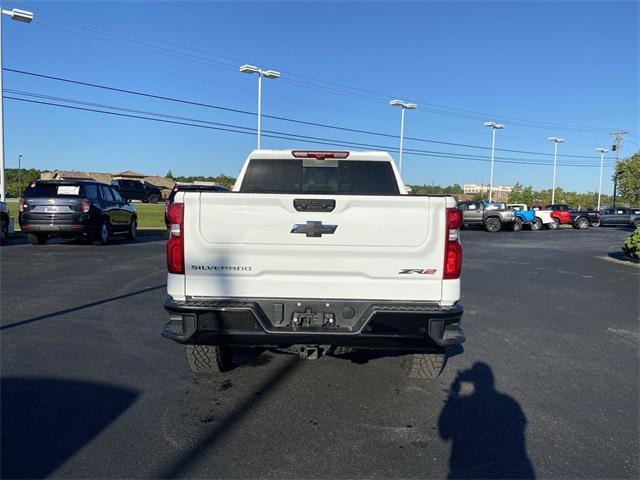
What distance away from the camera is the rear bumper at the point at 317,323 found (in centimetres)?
367

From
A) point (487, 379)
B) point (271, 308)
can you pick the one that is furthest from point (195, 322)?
point (487, 379)

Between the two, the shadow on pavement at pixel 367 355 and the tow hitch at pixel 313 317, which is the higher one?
the tow hitch at pixel 313 317

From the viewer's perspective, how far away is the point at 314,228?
3.73 meters

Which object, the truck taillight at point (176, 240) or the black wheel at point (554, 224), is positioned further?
the black wheel at point (554, 224)

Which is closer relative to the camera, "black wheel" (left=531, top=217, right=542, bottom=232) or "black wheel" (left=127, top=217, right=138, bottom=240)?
"black wheel" (left=127, top=217, right=138, bottom=240)

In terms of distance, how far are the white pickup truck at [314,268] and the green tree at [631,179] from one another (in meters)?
30.7

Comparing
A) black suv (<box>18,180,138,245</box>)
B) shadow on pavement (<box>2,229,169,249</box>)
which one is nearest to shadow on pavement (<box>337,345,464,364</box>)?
black suv (<box>18,180,138,245</box>)

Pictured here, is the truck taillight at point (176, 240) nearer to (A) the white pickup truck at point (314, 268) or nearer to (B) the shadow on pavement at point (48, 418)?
(A) the white pickup truck at point (314, 268)

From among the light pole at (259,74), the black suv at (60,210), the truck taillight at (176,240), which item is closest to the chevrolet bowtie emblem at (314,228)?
the truck taillight at (176,240)

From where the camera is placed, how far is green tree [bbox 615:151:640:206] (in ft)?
96.3

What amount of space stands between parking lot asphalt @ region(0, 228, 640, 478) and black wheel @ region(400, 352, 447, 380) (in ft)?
0.29

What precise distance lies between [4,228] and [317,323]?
15.4m

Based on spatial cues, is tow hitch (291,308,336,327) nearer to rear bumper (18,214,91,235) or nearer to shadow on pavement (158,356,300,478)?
shadow on pavement (158,356,300,478)

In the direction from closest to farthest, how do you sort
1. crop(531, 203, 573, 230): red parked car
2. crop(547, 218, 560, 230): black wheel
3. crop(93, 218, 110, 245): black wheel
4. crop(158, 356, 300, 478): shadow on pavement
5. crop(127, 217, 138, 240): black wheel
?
crop(158, 356, 300, 478): shadow on pavement
crop(93, 218, 110, 245): black wheel
crop(127, 217, 138, 240): black wheel
crop(547, 218, 560, 230): black wheel
crop(531, 203, 573, 230): red parked car
